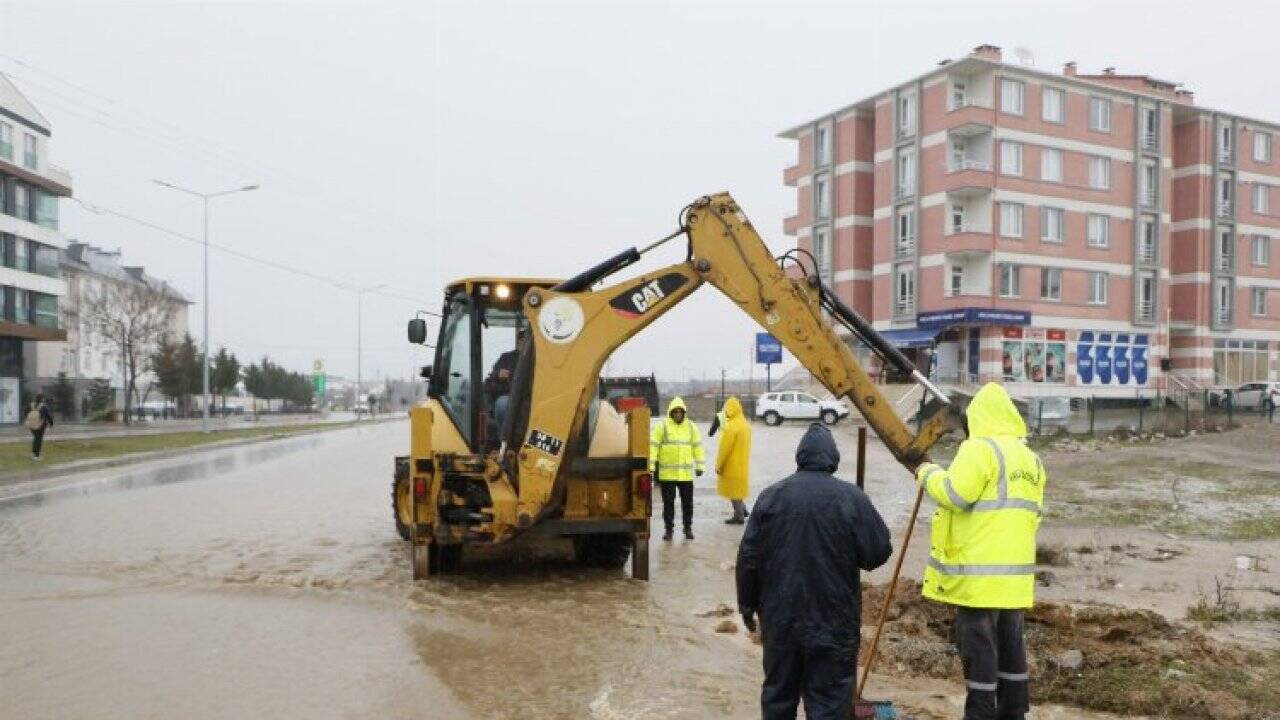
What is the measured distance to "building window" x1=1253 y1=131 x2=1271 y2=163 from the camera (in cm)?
5425

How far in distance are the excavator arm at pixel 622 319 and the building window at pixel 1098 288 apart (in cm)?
4456

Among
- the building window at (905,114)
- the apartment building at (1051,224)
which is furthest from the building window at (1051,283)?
the building window at (905,114)

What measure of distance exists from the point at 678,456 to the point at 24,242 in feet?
159

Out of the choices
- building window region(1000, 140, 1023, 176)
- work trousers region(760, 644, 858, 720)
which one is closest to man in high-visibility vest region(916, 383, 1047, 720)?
work trousers region(760, 644, 858, 720)

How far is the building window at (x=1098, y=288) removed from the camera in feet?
159

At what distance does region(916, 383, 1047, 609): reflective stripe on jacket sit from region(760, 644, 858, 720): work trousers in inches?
34.6

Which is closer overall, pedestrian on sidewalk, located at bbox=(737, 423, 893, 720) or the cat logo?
pedestrian on sidewalk, located at bbox=(737, 423, 893, 720)

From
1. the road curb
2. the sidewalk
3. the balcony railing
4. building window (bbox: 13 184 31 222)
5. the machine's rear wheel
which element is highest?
the balcony railing

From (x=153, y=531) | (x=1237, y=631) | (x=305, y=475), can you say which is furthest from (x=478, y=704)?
(x=305, y=475)

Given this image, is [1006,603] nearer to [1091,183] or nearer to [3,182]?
[1091,183]

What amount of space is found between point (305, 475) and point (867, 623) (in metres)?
16.6

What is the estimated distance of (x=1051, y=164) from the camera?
4700cm

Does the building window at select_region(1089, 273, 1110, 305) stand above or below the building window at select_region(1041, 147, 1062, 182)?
below

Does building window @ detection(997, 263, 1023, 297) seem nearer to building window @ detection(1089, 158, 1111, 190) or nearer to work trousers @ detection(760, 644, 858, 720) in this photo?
building window @ detection(1089, 158, 1111, 190)
